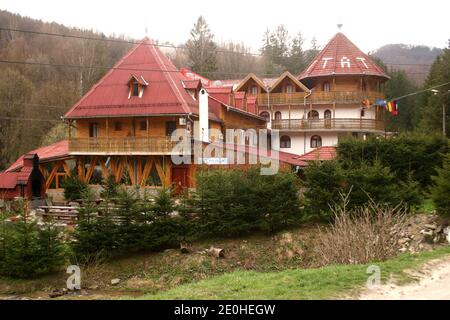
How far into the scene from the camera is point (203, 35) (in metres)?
63.4

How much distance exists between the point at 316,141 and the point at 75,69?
33106mm

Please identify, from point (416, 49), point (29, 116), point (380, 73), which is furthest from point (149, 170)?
point (416, 49)

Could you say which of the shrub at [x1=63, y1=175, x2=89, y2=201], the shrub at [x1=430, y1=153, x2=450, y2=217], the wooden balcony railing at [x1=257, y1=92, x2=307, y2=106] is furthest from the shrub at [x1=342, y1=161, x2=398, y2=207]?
the wooden balcony railing at [x1=257, y1=92, x2=307, y2=106]

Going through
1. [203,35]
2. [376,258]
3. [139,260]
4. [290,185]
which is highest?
[203,35]

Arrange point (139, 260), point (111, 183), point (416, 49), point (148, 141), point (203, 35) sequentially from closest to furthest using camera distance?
1. point (139, 260)
2. point (111, 183)
3. point (148, 141)
4. point (203, 35)
5. point (416, 49)

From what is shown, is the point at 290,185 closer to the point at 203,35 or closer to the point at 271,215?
the point at 271,215

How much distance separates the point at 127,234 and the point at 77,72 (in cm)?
4131

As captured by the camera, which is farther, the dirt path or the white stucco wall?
the white stucco wall

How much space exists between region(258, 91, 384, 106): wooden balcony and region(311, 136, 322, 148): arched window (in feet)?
11.2

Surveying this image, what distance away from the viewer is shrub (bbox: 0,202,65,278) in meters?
16.9

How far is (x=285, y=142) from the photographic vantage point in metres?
42.7

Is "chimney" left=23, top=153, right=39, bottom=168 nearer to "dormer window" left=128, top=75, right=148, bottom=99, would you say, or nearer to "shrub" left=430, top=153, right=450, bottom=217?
"dormer window" left=128, top=75, right=148, bottom=99
